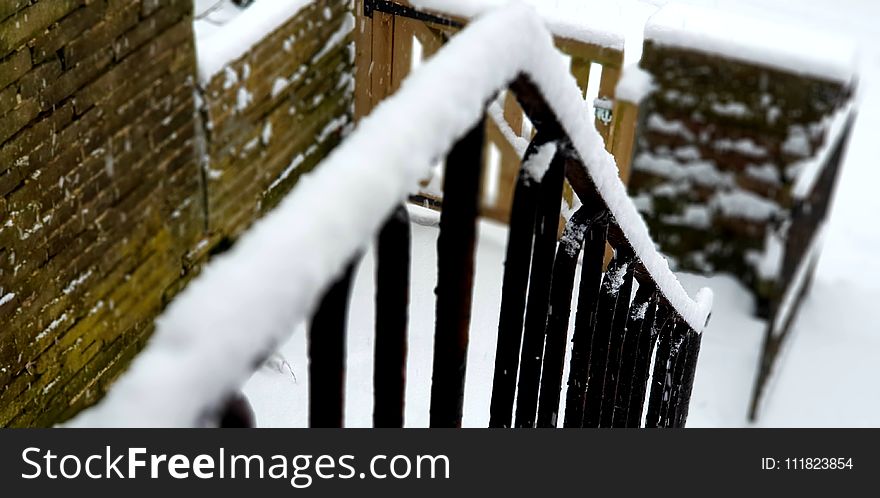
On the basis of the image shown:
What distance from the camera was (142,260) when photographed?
3.34 metres

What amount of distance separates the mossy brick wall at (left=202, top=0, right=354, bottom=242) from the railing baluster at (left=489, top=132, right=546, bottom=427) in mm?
2516

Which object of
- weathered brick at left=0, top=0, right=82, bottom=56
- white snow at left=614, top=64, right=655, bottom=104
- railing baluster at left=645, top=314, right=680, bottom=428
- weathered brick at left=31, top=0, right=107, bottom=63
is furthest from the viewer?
white snow at left=614, top=64, right=655, bottom=104

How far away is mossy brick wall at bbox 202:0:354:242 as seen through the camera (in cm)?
360

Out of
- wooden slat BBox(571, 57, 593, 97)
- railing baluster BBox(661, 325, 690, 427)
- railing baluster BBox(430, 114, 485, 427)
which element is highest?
railing baluster BBox(430, 114, 485, 427)

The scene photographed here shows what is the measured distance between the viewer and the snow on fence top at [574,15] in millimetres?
3355

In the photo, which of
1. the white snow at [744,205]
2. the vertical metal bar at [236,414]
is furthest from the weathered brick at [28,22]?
the white snow at [744,205]

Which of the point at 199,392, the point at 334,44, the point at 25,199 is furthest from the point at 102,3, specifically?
the point at 199,392

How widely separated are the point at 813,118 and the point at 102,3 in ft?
10.1

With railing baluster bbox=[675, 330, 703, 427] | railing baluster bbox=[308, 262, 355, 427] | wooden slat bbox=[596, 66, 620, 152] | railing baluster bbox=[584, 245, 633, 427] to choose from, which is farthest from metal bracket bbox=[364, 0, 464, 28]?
railing baluster bbox=[308, 262, 355, 427]

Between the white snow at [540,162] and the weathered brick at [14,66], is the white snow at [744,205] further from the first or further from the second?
the white snow at [540,162]

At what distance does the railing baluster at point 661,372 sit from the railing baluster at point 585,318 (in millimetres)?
425

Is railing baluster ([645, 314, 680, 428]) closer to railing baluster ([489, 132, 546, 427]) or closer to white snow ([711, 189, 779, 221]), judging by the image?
railing baluster ([489, 132, 546, 427])
